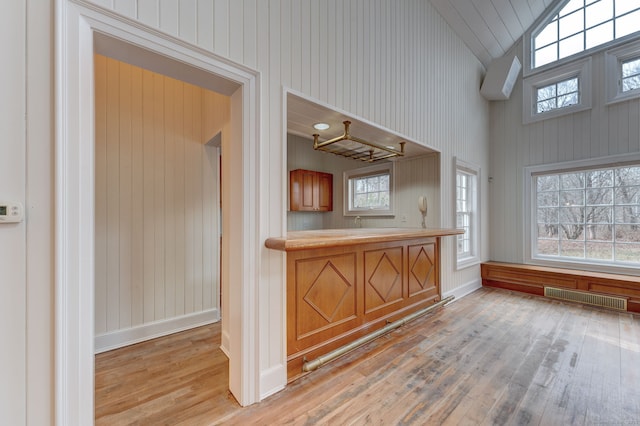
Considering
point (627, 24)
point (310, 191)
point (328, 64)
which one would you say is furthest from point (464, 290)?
point (627, 24)

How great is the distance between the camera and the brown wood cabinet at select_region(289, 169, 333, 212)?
201 inches

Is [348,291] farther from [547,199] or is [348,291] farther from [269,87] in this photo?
[547,199]

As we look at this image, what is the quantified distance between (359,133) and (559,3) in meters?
4.69

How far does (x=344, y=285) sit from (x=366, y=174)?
111 inches

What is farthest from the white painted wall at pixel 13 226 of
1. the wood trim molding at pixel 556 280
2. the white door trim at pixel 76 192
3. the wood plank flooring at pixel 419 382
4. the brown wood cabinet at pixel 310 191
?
the wood trim molding at pixel 556 280

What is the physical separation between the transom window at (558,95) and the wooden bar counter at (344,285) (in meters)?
3.21

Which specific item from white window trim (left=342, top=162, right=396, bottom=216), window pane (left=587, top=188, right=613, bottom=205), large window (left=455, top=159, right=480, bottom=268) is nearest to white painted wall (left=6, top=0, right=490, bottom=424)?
large window (left=455, top=159, right=480, bottom=268)

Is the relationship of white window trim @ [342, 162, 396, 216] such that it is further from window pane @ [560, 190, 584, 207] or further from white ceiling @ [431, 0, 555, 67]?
window pane @ [560, 190, 584, 207]

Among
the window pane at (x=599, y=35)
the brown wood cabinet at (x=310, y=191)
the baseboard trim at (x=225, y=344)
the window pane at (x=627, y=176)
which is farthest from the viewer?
the brown wood cabinet at (x=310, y=191)

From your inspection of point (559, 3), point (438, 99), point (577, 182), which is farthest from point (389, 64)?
point (559, 3)

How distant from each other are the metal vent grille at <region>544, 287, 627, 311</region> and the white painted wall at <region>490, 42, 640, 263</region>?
76 centimetres

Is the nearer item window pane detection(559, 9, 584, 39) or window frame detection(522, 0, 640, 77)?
window frame detection(522, 0, 640, 77)

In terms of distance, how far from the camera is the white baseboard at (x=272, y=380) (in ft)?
5.89

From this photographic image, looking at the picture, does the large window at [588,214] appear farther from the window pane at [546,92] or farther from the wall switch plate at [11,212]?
the wall switch plate at [11,212]
